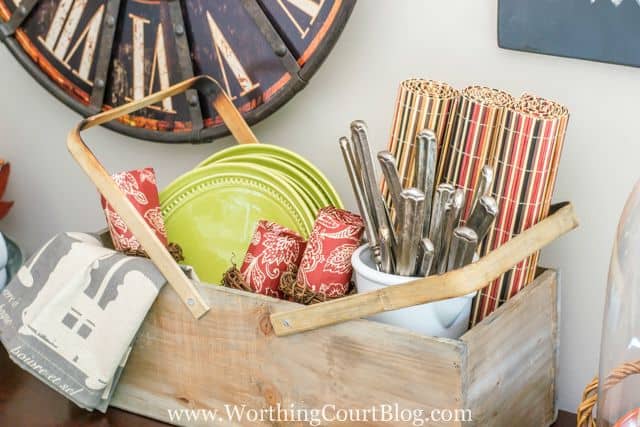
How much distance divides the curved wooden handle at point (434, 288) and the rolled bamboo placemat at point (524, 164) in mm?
25

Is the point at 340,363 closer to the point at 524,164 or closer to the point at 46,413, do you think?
the point at 524,164

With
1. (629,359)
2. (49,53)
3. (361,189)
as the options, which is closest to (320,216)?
(361,189)

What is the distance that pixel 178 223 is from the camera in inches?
46.2

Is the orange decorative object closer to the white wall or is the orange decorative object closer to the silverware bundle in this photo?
the white wall

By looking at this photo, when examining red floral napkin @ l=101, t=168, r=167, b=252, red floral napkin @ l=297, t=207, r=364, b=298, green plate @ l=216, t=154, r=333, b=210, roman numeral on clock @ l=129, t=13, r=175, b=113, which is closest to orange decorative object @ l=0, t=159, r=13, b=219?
roman numeral on clock @ l=129, t=13, r=175, b=113

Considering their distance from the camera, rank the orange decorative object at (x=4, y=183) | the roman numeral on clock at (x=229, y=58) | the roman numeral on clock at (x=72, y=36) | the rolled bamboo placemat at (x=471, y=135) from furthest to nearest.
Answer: the orange decorative object at (x=4, y=183) < the roman numeral on clock at (x=72, y=36) < the roman numeral on clock at (x=229, y=58) < the rolled bamboo placemat at (x=471, y=135)

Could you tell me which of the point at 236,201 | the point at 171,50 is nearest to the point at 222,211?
the point at 236,201

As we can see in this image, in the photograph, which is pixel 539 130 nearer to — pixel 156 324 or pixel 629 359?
pixel 629 359

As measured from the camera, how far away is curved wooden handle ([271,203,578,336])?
83cm

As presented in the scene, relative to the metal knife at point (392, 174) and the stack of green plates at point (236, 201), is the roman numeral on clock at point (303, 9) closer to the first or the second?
the stack of green plates at point (236, 201)

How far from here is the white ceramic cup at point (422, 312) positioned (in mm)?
907

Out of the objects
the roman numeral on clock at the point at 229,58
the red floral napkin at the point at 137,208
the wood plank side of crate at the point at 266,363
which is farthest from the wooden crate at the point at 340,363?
the roman numeral on clock at the point at 229,58

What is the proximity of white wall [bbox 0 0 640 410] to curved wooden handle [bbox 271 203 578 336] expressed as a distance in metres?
0.10

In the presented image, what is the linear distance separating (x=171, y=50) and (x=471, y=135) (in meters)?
0.48
